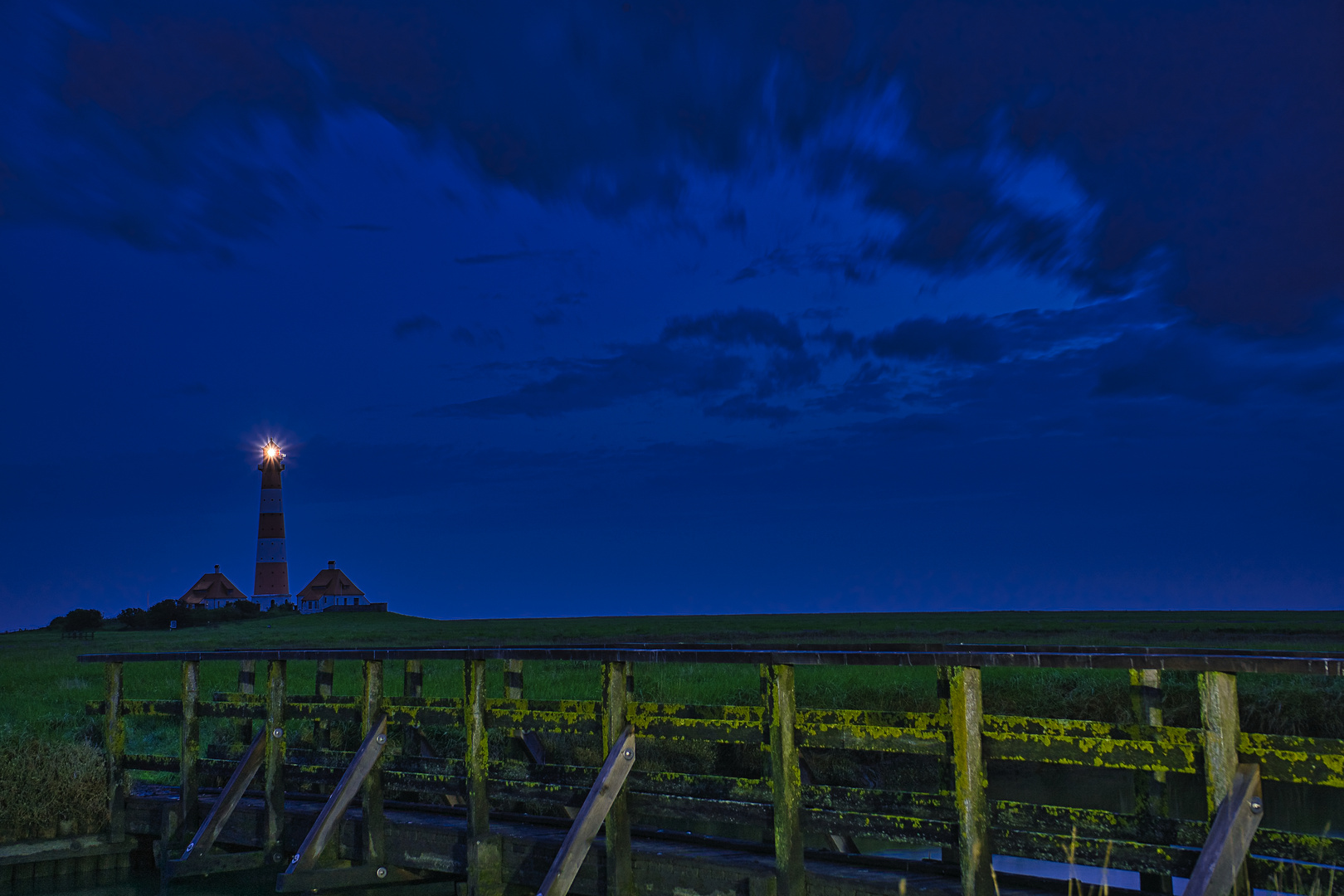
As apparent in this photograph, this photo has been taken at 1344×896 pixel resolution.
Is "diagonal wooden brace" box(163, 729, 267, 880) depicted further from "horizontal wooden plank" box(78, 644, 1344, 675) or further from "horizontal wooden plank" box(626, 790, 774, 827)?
"horizontal wooden plank" box(626, 790, 774, 827)

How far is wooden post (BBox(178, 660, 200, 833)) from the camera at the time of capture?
591 inches

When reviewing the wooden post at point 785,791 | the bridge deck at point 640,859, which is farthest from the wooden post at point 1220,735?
the wooden post at point 785,791

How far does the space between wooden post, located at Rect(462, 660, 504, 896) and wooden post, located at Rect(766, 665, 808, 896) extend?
3.65 meters

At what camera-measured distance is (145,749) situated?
2105 centimetres

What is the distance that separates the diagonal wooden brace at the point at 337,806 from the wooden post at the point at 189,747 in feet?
11.2

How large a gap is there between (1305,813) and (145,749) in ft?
74.9

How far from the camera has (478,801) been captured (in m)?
11.8

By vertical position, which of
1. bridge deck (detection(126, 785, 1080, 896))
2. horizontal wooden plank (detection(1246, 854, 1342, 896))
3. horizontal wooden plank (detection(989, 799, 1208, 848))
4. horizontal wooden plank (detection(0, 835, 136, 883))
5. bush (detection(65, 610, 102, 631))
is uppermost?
bush (detection(65, 610, 102, 631))

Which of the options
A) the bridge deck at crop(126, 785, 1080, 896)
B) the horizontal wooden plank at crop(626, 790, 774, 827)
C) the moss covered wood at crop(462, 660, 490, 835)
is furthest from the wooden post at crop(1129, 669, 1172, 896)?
the moss covered wood at crop(462, 660, 490, 835)

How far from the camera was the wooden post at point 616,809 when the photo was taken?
10.5 m

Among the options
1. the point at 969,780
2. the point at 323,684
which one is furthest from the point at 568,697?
the point at 969,780

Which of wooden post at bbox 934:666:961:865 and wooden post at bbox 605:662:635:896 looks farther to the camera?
wooden post at bbox 605:662:635:896

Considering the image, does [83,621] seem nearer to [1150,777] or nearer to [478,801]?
[478,801]

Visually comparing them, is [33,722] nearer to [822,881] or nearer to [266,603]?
[822,881]
